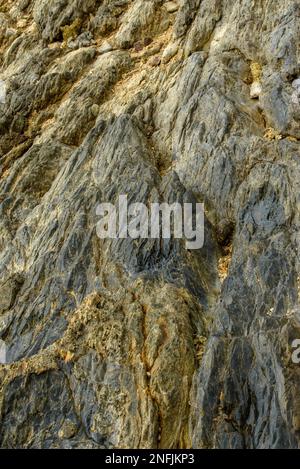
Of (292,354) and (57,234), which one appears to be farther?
(57,234)

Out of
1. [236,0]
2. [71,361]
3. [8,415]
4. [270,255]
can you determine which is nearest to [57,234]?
[71,361]

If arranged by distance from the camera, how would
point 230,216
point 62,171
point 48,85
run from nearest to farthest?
point 230,216, point 62,171, point 48,85

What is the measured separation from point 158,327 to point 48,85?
12.5 metres

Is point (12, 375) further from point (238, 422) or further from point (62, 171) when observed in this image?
point (62, 171)

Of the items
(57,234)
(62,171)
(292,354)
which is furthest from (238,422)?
(62,171)

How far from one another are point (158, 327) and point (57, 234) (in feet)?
15.7

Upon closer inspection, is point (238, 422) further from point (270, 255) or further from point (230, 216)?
point (230, 216)

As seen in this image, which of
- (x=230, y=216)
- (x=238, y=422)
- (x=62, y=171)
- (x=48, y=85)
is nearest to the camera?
(x=238, y=422)

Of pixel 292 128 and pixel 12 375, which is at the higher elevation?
pixel 292 128

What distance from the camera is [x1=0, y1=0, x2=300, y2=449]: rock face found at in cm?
1049

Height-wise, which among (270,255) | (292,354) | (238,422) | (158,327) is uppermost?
(270,255)

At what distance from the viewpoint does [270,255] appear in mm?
11578

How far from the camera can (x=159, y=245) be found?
13109mm

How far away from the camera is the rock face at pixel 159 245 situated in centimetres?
1049
